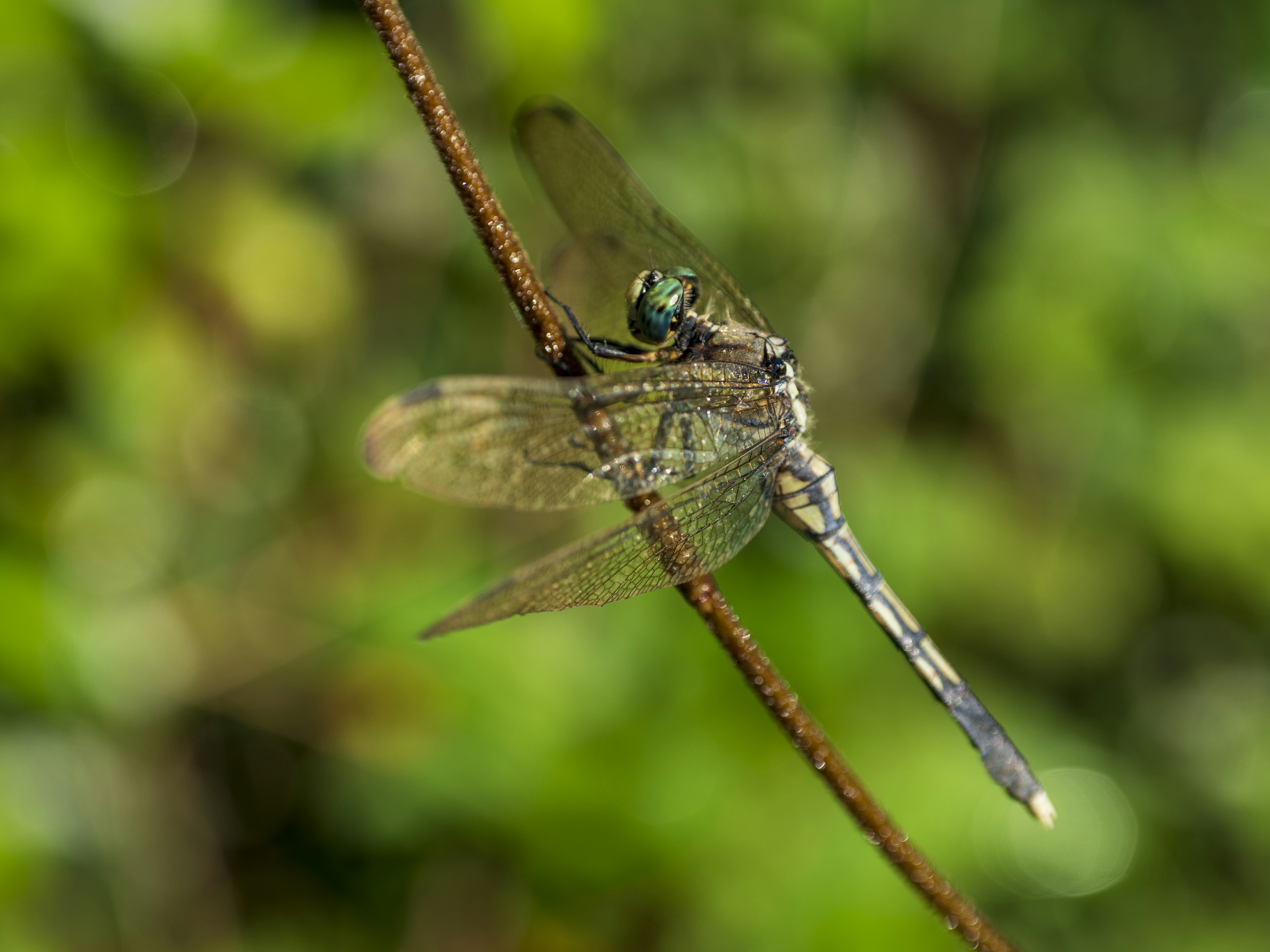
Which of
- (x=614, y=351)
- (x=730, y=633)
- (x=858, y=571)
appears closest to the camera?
(x=730, y=633)

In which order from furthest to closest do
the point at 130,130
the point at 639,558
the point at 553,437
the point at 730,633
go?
the point at 130,130 < the point at 553,437 < the point at 639,558 < the point at 730,633

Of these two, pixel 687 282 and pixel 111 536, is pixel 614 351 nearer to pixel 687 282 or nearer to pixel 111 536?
pixel 687 282

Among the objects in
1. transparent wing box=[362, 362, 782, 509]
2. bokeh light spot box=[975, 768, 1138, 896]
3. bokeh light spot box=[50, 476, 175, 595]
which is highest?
bokeh light spot box=[50, 476, 175, 595]

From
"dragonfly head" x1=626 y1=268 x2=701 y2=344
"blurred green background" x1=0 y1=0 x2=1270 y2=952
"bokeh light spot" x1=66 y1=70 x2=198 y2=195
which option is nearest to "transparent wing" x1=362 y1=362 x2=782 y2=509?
"dragonfly head" x1=626 y1=268 x2=701 y2=344

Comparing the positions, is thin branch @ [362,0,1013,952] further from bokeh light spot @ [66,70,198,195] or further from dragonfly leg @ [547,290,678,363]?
bokeh light spot @ [66,70,198,195]

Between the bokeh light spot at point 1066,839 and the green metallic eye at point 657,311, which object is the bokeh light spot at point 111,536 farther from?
the bokeh light spot at point 1066,839

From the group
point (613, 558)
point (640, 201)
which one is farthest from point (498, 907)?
point (640, 201)

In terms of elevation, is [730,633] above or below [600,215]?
below

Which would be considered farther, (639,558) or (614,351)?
(614,351)

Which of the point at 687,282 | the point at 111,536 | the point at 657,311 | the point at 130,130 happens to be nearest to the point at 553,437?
the point at 657,311
